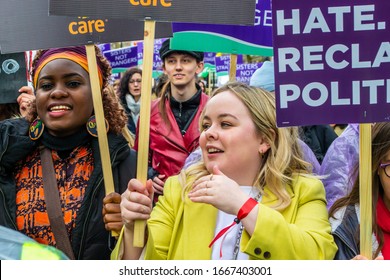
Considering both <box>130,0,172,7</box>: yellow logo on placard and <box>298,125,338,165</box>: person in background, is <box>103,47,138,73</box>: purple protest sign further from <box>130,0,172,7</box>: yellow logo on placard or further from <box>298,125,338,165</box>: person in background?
<box>130,0,172,7</box>: yellow logo on placard

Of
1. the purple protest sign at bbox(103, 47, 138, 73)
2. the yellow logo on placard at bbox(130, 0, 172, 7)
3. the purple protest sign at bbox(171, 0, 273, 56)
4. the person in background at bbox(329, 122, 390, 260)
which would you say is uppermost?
the purple protest sign at bbox(103, 47, 138, 73)

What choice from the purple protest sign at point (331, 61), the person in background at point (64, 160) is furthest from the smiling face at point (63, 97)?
the purple protest sign at point (331, 61)

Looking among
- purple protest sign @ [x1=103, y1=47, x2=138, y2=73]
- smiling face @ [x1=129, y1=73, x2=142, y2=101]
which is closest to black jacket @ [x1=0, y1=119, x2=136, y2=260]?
smiling face @ [x1=129, y1=73, x2=142, y2=101]

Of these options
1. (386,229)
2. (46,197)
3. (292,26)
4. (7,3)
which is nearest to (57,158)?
(46,197)

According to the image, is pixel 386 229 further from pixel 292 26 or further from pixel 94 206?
pixel 94 206

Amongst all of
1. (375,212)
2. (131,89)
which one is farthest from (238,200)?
(131,89)

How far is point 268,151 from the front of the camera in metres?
3.30

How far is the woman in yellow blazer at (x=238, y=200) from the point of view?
2.87 meters

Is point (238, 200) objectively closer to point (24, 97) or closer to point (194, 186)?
point (194, 186)

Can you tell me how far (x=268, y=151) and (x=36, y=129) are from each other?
42.8 inches

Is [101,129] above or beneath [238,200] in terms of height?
above

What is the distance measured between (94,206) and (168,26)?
1.00m

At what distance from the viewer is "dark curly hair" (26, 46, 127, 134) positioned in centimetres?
374

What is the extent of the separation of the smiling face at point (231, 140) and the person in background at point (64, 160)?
537 millimetres
